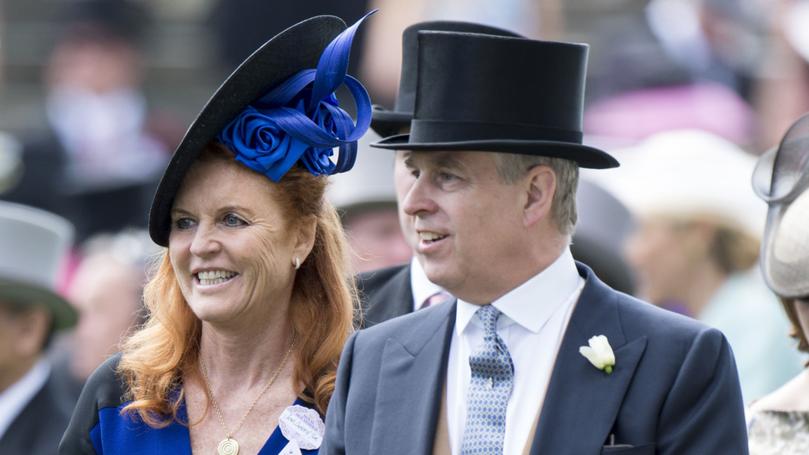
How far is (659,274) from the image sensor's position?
31.0ft

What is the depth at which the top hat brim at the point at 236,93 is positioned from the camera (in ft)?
18.6

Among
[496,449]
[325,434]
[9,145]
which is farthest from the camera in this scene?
[9,145]

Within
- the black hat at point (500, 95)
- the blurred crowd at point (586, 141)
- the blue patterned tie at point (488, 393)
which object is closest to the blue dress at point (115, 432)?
the blue patterned tie at point (488, 393)

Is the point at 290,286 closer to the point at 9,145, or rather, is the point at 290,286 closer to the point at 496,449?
the point at 496,449

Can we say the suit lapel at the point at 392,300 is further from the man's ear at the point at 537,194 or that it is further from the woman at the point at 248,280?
the man's ear at the point at 537,194

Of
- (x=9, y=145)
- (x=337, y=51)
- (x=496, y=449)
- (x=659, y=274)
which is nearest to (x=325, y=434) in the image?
(x=496, y=449)

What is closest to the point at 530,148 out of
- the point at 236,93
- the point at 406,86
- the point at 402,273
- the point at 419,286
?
the point at 236,93

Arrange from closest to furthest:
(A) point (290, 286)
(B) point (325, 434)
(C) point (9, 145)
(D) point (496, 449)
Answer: (D) point (496, 449) → (B) point (325, 434) → (A) point (290, 286) → (C) point (9, 145)

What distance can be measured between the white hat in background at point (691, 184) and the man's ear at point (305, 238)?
11.4ft

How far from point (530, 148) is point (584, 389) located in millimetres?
664

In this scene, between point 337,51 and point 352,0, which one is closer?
point 337,51

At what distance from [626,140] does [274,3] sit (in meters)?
2.82

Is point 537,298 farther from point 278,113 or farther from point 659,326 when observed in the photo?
point 278,113

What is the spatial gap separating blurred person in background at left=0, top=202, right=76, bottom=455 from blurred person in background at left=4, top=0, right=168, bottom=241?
3.33m
